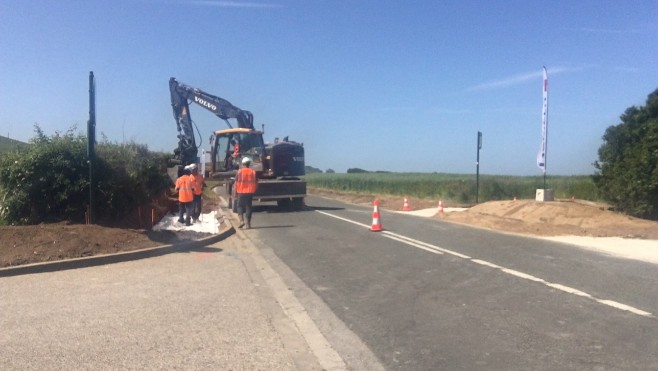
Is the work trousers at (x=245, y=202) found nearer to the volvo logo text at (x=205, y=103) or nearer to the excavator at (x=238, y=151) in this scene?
the excavator at (x=238, y=151)

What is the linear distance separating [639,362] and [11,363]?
17.9 ft

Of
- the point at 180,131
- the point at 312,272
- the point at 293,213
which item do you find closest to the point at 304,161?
the point at 293,213

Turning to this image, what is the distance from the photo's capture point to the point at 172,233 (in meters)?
12.9

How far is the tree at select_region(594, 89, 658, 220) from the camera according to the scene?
57.8 ft

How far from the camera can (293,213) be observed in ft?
74.2

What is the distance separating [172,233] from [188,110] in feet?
47.8

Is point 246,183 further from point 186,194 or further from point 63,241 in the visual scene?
point 63,241

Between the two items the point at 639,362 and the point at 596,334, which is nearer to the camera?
the point at 639,362

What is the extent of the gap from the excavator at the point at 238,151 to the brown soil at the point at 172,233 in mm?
2094

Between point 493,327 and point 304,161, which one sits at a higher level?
point 304,161

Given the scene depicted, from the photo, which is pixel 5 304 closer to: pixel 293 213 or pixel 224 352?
pixel 224 352

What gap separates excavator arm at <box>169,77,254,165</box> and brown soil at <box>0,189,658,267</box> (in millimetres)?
3053

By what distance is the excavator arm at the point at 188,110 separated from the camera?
85.6 ft

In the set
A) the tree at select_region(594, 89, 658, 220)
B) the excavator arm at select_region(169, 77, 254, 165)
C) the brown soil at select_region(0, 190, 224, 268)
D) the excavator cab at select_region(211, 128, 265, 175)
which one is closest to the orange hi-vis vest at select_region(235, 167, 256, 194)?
the brown soil at select_region(0, 190, 224, 268)
